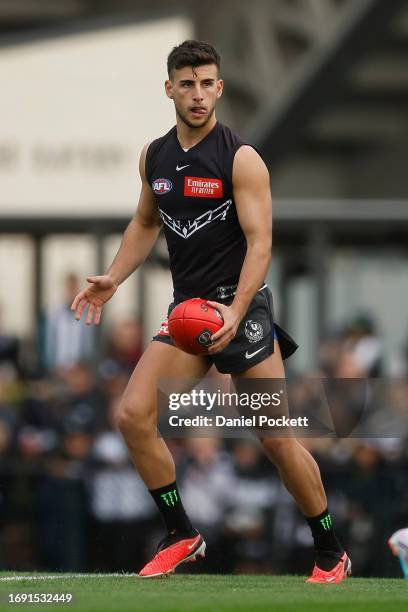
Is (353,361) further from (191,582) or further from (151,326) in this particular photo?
(191,582)

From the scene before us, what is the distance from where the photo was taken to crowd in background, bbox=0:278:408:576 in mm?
12289

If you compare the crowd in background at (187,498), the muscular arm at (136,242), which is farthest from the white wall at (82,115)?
the muscular arm at (136,242)

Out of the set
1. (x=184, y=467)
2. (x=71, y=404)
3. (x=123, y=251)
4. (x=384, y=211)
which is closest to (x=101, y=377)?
(x=71, y=404)

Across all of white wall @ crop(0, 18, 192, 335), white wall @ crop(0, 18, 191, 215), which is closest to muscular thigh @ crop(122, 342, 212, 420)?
white wall @ crop(0, 18, 192, 335)

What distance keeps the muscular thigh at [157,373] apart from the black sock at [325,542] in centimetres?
87

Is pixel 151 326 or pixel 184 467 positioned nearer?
pixel 184 467

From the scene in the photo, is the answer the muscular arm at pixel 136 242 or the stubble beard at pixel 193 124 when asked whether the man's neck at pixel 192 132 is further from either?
the muscular arm at pixel 136 242

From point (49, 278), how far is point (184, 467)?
456 cm

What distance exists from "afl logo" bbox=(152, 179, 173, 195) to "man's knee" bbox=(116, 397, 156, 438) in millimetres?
937

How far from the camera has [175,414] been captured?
7.78 m

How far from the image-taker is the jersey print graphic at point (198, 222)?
24.6 feet

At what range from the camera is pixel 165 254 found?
14812mm

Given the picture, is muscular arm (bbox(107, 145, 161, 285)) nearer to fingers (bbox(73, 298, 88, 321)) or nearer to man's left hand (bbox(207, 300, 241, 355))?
fingers (bbox(73, 298, 88, 321))

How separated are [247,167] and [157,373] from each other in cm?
102
